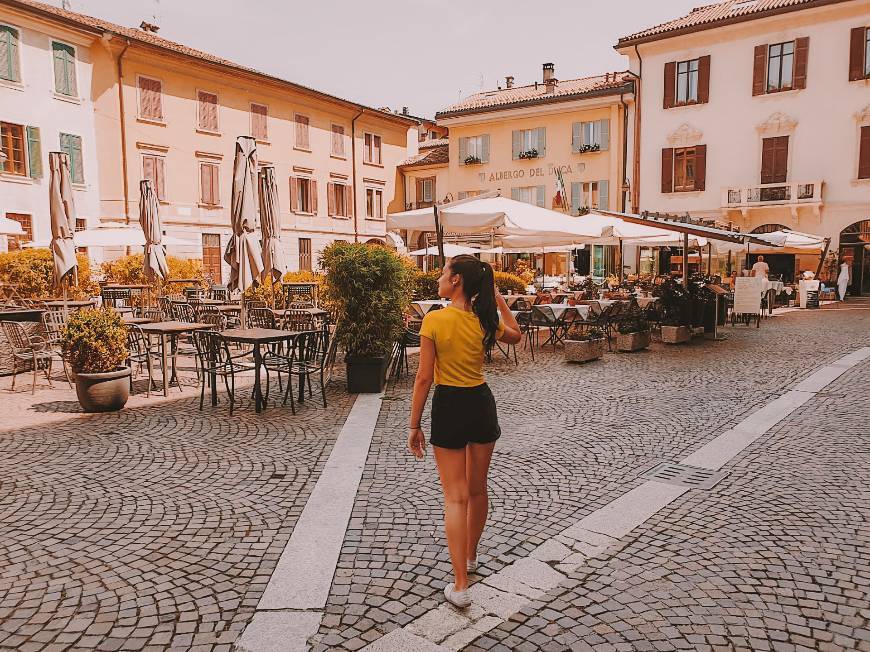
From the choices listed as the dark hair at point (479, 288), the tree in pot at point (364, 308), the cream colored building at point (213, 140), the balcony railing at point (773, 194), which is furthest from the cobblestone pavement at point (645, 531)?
the balcony railing at point (773, 194)

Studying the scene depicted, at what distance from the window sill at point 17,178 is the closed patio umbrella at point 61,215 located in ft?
Result: 40.5

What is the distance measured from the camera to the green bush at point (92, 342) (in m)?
6.95

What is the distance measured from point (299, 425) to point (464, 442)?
152 inches

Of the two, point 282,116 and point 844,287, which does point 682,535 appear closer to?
point 844,287

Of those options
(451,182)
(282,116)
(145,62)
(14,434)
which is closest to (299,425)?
(14,434)

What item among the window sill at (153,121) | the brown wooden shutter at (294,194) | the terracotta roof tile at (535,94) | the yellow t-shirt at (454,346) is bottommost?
the yellow t-shirt at (454,346)

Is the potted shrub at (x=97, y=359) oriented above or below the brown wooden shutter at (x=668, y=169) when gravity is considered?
below

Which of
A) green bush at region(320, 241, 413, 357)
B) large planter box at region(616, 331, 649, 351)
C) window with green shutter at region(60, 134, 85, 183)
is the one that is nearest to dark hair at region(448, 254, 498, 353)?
green bush at region(320, 241, 413, 357)

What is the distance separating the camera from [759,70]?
24844 mm

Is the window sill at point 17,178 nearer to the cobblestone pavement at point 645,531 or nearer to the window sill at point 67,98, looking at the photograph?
the window sill at point 67,98

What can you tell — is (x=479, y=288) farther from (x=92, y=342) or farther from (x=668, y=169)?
(x=668, y=169)

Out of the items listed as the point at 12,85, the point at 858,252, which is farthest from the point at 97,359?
the point at 858,252

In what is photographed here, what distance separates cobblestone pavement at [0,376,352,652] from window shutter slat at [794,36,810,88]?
24.9 m

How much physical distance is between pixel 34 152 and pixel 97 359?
1891cm
